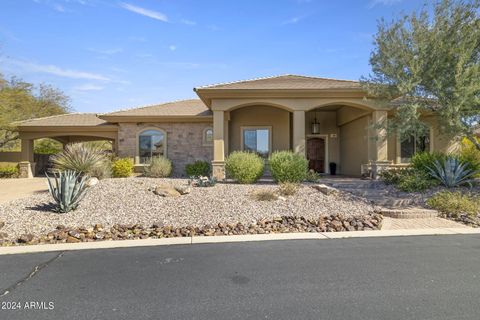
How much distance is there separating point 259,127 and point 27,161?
1413 cm

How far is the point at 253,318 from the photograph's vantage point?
3037 mm

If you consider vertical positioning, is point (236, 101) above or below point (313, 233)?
above

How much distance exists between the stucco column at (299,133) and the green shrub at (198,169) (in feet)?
14.4

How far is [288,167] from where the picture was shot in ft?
35.9

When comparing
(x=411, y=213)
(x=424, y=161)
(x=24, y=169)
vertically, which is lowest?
(x=411, y=213)

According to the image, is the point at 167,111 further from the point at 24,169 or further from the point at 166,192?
the point at 24,169

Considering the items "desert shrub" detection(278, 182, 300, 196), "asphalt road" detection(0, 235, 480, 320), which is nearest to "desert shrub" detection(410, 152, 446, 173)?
"desert shrub" detection(278, 182, 300, 196)

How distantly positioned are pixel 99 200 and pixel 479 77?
38.8ft

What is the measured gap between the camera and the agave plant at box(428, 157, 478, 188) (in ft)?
33.0

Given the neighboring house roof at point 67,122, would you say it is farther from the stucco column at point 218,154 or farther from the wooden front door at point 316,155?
the wooden front door at point 316,155

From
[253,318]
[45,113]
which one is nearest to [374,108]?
[253,318]

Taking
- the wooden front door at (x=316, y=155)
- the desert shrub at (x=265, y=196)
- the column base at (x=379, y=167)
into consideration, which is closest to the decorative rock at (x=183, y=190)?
the desert shrub at (x=265, y=196)

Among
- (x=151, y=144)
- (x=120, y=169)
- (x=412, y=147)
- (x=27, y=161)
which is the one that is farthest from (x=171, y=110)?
(x=412, y=147)

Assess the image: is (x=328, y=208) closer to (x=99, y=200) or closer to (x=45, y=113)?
(x=99, y=200)
